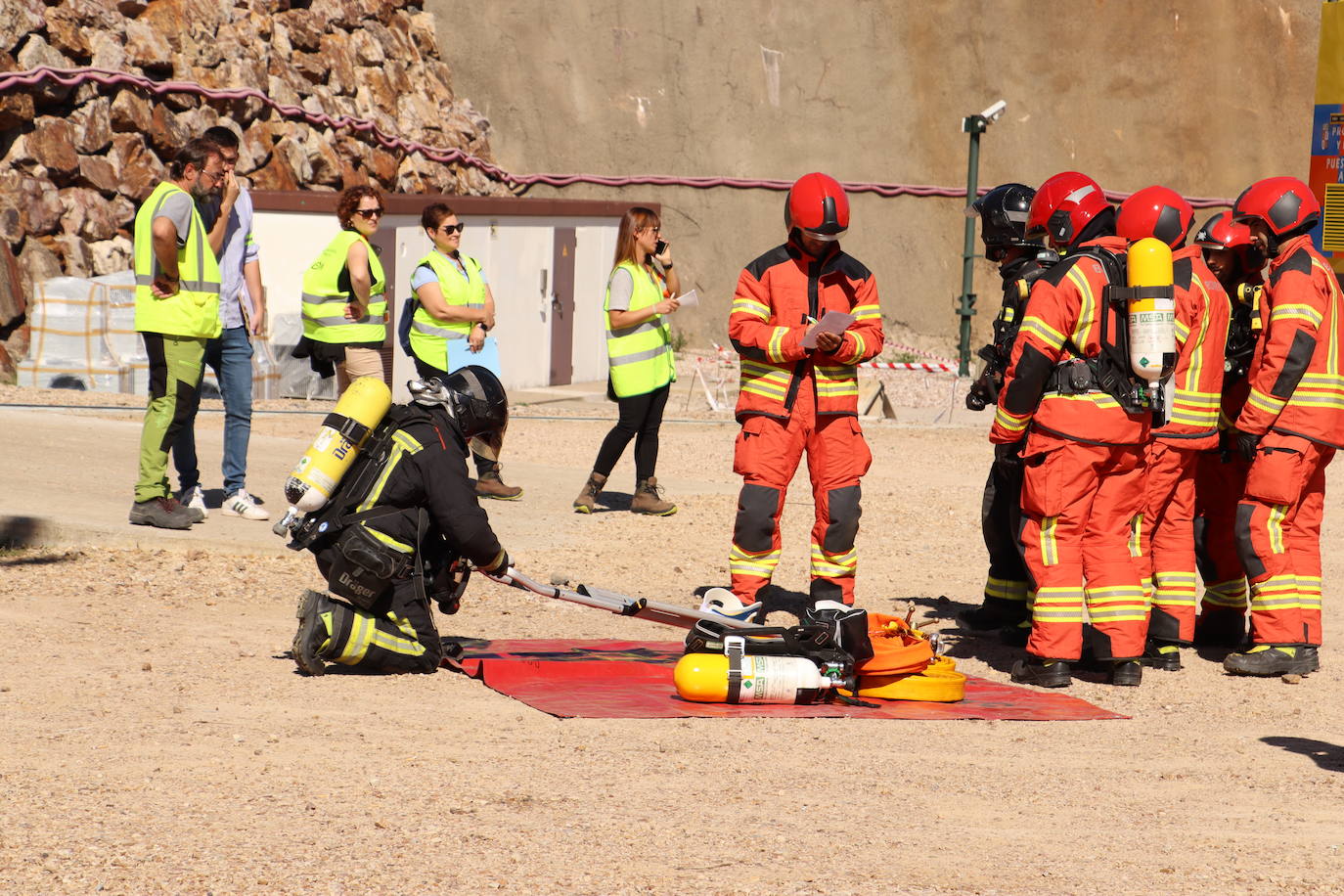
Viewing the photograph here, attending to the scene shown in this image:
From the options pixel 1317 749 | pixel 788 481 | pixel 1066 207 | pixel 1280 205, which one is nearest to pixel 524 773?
pixel 788 481

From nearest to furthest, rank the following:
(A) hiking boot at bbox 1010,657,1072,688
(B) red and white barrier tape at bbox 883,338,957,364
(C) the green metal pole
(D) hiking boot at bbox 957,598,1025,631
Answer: (A) hiking boot at bbox 1010,657,1072,688, (D) hiking boot at bbox 957,598,1025,631, (C) the green metal pole, (B) red and white barrier tape at bbox 883,338,957,364

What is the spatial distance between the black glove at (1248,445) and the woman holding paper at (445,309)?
4.68m

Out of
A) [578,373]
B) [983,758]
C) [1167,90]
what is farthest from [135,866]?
[1167,90]

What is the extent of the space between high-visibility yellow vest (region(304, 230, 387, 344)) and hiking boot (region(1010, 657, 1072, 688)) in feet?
14.6

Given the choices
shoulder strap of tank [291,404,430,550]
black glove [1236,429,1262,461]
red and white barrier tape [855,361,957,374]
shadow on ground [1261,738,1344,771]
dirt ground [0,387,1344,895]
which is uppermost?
red and white barrier tape [855,361,957,374]

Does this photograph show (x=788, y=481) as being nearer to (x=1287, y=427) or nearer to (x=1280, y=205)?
(x=1287, y=427)

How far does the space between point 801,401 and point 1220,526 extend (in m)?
2.13

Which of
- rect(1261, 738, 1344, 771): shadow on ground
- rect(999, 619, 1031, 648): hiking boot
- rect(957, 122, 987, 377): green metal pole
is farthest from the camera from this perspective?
rect(957, 122, 987, 377): green metal pole

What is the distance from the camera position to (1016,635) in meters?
7.70

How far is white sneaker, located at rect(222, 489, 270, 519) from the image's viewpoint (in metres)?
8.90

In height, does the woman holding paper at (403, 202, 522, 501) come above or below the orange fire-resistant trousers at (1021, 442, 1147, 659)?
above

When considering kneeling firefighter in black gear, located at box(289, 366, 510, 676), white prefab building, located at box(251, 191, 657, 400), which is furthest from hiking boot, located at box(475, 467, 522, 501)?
kneeling firefighter in black gear, located at box(289, 366, 510, 676)

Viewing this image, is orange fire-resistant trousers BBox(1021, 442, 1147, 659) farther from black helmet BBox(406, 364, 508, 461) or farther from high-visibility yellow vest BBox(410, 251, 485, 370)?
high-visibility yellow vest BBox(410, 251, 485, 370)

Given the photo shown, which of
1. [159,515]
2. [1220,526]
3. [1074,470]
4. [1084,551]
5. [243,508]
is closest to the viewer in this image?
[1074,470]
